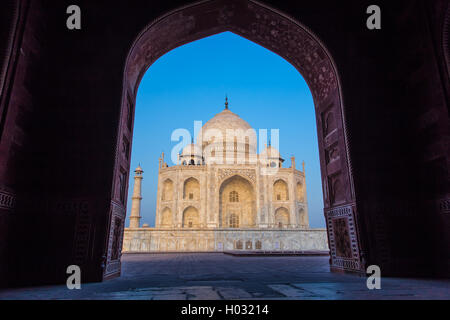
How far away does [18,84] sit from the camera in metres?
3.39

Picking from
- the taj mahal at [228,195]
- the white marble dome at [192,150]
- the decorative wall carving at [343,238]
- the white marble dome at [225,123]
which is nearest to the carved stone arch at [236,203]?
the taj mahal at [228,195]

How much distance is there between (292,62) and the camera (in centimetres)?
581

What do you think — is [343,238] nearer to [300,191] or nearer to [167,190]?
[167,190]

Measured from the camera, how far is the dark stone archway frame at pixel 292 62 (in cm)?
426

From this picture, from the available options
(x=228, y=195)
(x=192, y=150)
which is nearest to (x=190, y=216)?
(x=228, y=195)

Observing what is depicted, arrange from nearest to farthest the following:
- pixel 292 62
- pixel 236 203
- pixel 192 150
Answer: pixel 292 62 < pixel 236 203 < pixel 192 150

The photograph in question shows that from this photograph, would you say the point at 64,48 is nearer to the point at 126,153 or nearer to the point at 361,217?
the point at 126,153

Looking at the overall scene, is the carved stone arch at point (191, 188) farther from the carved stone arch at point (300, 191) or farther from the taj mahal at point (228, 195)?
the carved stone arch at point (300, 191)

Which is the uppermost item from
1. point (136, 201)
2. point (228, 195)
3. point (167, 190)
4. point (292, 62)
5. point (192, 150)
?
point (192, 150)

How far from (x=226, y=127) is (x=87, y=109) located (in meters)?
23.2

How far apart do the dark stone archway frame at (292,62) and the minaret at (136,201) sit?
773 inches

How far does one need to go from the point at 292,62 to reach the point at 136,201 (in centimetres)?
2049

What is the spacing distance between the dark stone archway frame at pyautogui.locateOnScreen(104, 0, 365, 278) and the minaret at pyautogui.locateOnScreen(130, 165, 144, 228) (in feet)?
64.5

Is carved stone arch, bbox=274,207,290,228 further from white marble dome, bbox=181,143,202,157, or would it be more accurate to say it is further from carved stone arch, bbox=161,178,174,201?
white marble dome, bbox=181,143,202,157
